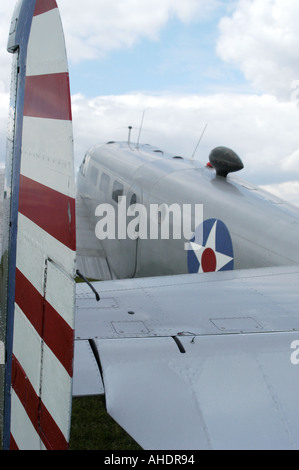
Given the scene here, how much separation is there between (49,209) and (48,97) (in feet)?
1.08

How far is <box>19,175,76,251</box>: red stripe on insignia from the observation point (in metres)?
1.31

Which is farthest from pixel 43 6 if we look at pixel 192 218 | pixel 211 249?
pixel 192 218

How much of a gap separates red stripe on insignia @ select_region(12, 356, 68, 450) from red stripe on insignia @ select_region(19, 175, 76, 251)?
1.60 ft

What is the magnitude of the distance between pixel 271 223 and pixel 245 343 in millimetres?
2530

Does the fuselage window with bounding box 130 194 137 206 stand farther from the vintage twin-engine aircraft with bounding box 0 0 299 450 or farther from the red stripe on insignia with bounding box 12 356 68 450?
the red stripe on insignia with bounding box 12 356 68 450

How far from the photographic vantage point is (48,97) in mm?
1410

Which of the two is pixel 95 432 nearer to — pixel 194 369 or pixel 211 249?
pixel 211 249

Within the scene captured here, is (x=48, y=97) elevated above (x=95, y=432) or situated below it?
above

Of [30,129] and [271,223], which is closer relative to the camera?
[30,129]

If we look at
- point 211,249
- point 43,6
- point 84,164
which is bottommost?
point 211,249
